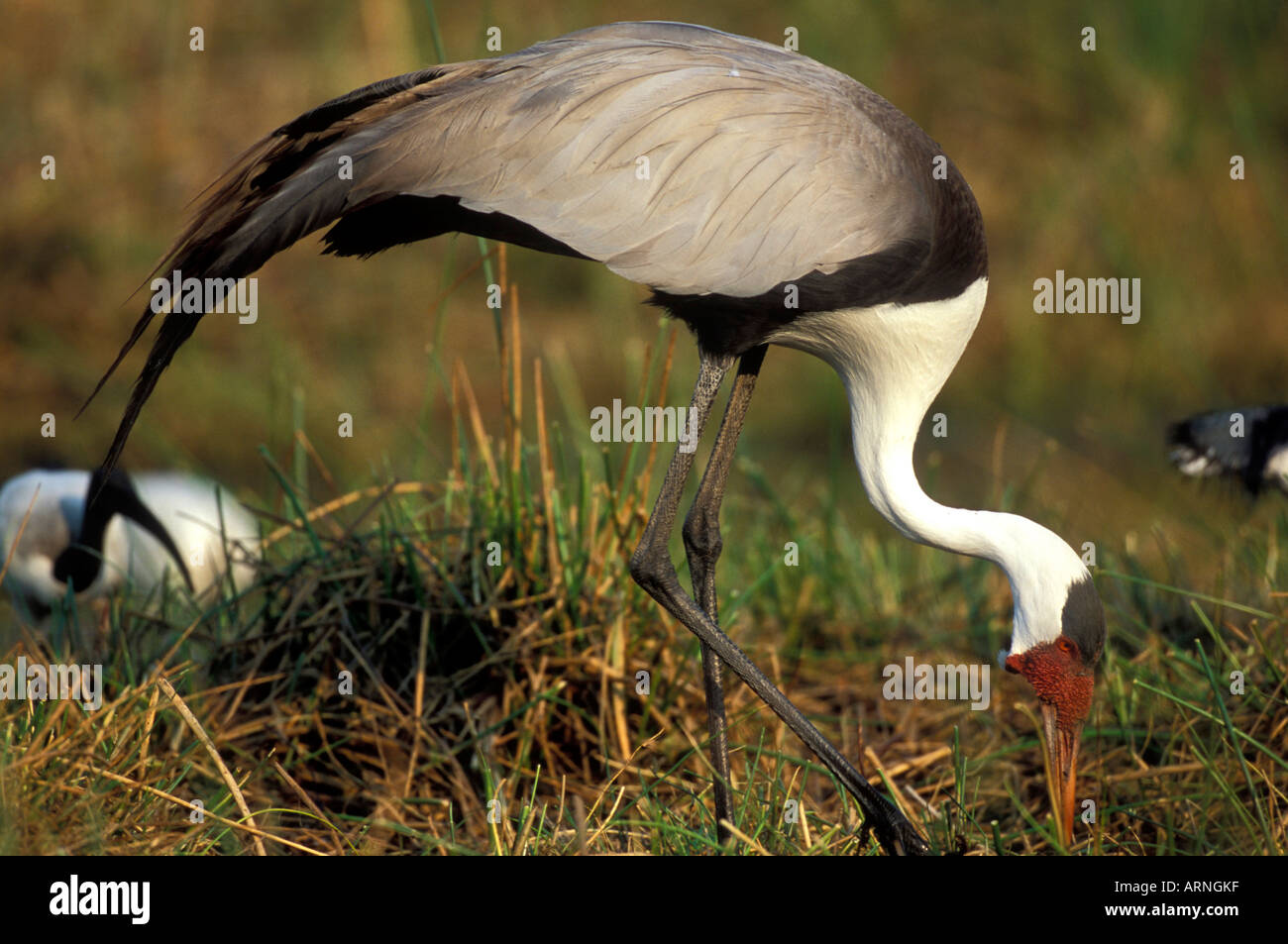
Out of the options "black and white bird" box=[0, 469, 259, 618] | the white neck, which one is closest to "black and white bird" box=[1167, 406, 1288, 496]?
the white neck

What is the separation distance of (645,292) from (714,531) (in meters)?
4.40

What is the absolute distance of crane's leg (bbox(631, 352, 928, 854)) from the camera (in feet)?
11.3

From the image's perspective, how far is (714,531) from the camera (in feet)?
12.6

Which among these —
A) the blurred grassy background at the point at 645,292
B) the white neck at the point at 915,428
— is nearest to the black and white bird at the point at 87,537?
the blurred grassy background at the point at 645,292

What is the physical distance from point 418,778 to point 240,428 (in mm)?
3962

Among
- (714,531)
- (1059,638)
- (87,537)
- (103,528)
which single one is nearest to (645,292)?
(103,528)

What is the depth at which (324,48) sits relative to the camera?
8.70 metres

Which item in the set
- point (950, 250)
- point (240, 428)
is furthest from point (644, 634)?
point (240, 428)

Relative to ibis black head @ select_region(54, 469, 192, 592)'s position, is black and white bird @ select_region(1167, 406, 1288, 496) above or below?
above

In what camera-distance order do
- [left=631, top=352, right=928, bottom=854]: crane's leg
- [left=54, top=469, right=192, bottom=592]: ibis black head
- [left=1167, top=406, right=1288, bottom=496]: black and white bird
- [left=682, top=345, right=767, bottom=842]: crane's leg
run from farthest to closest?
1. [left=54, top=469, right=192, bottom=592]: ibis black head
2. [left=1167, top=406, right=1288, bottom=496]: black and white bird
3. [left=682, top=345, right=767, bottom=842]: crane's leg
4. [left=631, top=352, right=928, bottom=854]: crane's leg

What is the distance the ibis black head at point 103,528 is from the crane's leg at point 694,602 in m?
2.15

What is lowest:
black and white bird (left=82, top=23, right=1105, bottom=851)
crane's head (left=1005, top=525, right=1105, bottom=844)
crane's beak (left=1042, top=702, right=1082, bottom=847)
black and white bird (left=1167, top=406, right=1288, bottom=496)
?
crane's beak (left=1042, top=702, right=1082, bottom=847)

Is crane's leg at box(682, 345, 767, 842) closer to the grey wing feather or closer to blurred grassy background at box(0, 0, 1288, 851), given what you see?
the grey wing feather

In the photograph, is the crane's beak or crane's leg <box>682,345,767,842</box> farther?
crane's leg <box>682,345,767,842</box>
